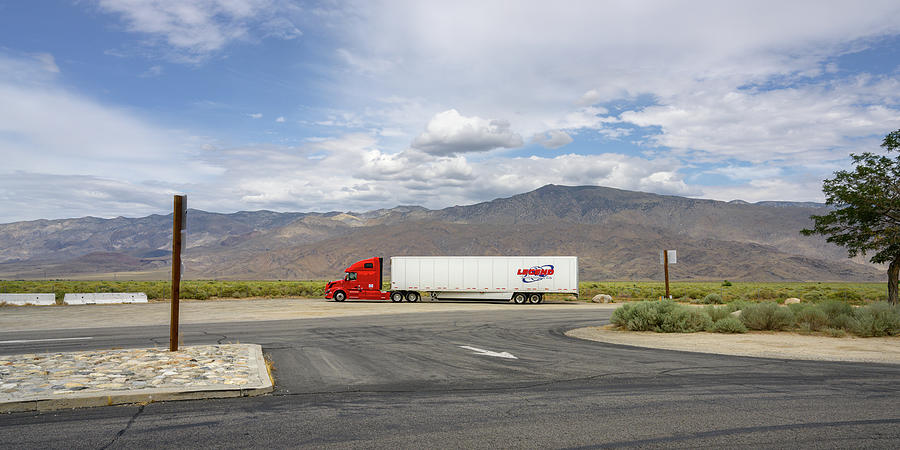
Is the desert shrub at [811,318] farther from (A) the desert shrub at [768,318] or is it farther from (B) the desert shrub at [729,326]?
(B) the desert shrub at [729,326]

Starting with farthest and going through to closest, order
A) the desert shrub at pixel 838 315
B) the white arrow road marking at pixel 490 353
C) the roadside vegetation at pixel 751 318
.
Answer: the roadside vegetation at pixel 751 318, the desert shrub at pixel 838 315, the white arrow road marking at pixel 490 353

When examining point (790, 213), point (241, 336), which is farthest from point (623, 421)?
point (790, 213)

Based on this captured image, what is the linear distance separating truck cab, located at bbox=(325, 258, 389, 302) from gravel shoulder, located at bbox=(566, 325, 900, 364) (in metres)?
26.0

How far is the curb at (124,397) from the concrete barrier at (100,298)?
3363cm

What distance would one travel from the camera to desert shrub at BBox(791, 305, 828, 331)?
18.4 meters

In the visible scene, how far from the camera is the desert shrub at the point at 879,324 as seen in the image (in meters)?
16.8

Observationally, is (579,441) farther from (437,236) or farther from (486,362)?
(437,236)

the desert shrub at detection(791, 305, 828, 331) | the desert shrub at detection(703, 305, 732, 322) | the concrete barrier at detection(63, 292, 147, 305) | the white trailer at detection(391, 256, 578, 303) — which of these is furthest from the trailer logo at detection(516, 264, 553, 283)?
the concrete barrier at detection(63, 292, 147, 305)

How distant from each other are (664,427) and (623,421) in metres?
0.47

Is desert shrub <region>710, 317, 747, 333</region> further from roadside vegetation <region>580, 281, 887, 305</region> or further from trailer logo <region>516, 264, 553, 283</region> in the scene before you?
trailer logo <region>516, 264, 553, 283</region>

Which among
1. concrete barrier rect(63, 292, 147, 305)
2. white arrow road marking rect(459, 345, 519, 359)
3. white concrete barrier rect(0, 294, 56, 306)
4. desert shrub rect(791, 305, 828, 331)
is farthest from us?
concrete barrier rect(63, 292, 147, 305)

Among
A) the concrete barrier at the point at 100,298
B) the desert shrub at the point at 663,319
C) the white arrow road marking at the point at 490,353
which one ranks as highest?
the desert shrub at the point at 663,319

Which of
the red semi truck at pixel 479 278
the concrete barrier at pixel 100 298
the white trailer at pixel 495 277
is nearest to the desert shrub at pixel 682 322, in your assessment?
the red semi truck at pixel 479 278

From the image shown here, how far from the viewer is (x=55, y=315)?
2702cm
